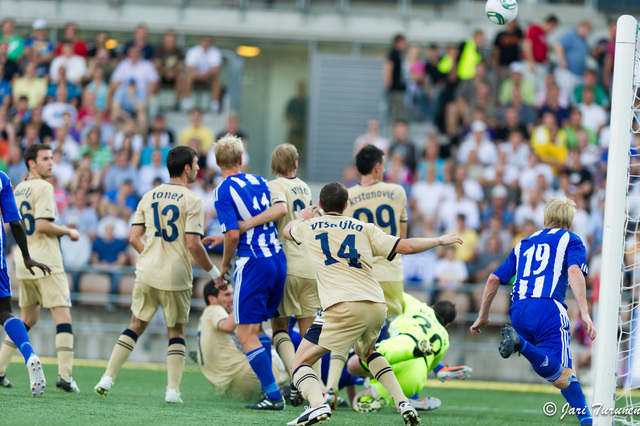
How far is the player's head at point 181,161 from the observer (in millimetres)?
8008

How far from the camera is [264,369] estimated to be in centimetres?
755

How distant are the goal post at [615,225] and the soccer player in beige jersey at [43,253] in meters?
4.87

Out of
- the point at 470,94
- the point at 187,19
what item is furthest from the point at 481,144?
the point at 187,19

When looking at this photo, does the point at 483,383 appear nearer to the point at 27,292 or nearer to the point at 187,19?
the point at 27,292

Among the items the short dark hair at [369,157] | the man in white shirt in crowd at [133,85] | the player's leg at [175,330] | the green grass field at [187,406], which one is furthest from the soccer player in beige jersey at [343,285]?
the man in white shirt in crowd at [133,85]

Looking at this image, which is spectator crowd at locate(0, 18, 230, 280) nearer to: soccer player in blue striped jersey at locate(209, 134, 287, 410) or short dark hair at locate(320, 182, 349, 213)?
soccer player in blue striped jersey at locate(209, 134, 287, 410)

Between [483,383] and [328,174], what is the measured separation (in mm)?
6825

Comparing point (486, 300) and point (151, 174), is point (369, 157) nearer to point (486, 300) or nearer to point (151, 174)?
point (486, 300)

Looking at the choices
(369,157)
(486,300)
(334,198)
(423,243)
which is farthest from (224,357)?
(423,243)

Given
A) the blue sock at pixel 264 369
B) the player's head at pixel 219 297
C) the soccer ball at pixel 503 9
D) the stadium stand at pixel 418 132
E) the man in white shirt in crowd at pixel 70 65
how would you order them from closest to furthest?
the blue sock at pixel 264 369 < the player's head at pixel 219 297 < the soccer ball at pixel 503 9 < the stadium stand at pixel 418 132 < the man in white shirt in crowd at pixel 70 65

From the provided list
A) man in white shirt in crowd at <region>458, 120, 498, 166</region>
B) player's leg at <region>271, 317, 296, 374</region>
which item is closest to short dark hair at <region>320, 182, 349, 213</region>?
player's leg at <region>271, 317, 296, 374</region>

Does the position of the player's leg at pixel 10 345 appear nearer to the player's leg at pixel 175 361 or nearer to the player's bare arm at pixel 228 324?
the player's leg at pixel 175 361

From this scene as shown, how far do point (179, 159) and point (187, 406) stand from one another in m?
2.23

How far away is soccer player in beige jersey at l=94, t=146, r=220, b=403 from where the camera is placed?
26.0 feet
